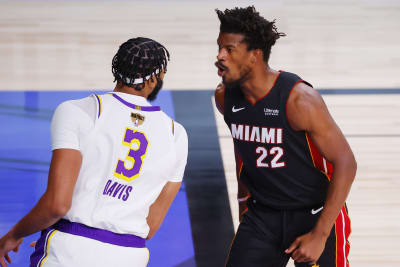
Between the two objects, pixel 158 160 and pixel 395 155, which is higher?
pixel 158 160

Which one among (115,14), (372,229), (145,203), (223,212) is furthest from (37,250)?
(115,14)

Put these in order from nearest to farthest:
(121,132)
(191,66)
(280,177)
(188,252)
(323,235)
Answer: (121,132) → (323,235) → (280,177) → (188,252) → (191,66)

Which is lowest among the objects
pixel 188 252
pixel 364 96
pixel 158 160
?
pixel 188 252

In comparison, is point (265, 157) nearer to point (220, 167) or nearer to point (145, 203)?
point (145, 203)

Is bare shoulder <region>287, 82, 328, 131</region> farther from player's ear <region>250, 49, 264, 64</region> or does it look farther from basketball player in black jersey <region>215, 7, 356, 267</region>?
player's ear <region>250, 49, 264, 64</region>

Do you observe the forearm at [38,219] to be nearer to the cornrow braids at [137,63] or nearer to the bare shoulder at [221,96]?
the cornrow braids at [137,63]

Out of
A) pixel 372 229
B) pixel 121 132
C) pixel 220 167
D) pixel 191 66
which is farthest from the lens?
pixel 191 66

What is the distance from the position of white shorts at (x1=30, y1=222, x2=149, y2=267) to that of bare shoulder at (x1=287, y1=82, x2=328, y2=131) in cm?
92

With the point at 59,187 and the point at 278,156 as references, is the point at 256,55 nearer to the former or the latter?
the point at 278,156

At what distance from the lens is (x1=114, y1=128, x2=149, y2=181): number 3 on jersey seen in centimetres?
242

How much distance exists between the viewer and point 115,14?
8.80 meters

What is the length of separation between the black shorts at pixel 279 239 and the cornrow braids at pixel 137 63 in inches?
38.1

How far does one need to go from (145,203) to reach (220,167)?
297 cm

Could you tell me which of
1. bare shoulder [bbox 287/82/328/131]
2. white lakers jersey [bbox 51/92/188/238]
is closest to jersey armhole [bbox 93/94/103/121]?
white lakers jersey [bbox 51/92/188/238]
